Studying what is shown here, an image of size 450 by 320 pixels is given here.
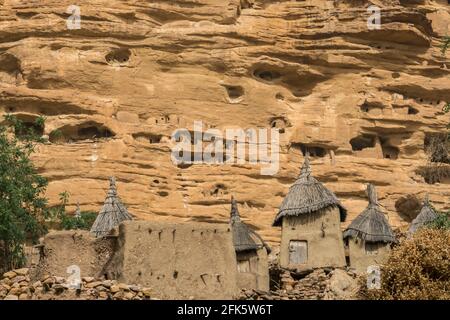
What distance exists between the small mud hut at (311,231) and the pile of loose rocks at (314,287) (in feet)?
2.19

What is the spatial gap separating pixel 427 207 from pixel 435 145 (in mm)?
13147

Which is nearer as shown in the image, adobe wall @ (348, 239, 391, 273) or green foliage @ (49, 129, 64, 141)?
adobe wall @ (348, 239, 391, 273)

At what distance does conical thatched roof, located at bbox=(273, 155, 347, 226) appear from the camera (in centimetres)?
2594

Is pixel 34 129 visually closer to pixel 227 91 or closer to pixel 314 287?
pixel 227 91

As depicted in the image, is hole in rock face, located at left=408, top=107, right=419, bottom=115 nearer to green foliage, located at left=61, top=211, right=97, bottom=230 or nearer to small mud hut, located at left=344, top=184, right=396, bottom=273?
green foliage, located at left=61, top=211, right=97, bottom=230

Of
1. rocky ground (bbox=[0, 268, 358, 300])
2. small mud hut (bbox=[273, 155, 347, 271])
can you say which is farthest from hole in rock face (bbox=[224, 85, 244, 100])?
rocky ground (bbox=[0, 268, 358, 300])

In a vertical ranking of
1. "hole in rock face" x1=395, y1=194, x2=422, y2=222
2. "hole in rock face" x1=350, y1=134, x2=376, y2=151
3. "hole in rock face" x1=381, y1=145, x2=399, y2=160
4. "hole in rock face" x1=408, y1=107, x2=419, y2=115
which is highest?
"hole in rock face" x1=408, y1=107, x2=419, y2=115

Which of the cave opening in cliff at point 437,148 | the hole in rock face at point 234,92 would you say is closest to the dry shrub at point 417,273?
the cave opening in cliff at point 437,148

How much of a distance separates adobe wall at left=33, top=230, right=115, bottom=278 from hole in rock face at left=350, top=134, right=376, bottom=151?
2397cm

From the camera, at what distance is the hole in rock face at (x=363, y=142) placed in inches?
1715

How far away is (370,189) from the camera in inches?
1141
